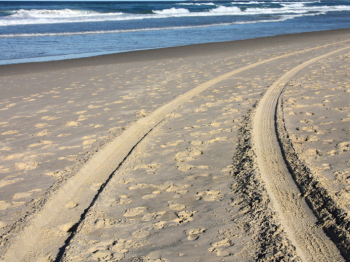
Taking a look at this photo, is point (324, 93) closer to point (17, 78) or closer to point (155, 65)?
point (155, 65)

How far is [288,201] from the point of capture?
8.82ft

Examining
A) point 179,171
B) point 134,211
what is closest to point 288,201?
point 179,171

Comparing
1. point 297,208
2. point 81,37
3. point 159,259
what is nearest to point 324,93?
point 297,208

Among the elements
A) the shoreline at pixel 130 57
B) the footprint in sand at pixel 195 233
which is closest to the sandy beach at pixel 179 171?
the footprint in sand at pixel 195 233

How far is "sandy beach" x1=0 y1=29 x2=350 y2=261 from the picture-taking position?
2.31 m

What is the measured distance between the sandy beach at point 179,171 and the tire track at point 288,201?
0.01 meters

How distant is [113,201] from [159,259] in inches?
35.8

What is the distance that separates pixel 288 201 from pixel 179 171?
1.19 metres

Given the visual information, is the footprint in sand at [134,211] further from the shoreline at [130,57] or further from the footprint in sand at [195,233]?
the shoreline at [130,57]

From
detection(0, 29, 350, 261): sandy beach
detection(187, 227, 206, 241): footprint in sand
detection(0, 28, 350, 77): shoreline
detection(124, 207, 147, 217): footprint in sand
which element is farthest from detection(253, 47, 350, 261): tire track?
detection(0, 28, 350, 77): shoreline

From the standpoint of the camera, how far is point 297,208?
2.58 m

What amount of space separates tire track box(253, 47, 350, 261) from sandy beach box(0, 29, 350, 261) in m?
0.01

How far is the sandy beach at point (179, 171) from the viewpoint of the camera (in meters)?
2.31

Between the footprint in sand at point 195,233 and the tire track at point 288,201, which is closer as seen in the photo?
the tire track at point 288,201
